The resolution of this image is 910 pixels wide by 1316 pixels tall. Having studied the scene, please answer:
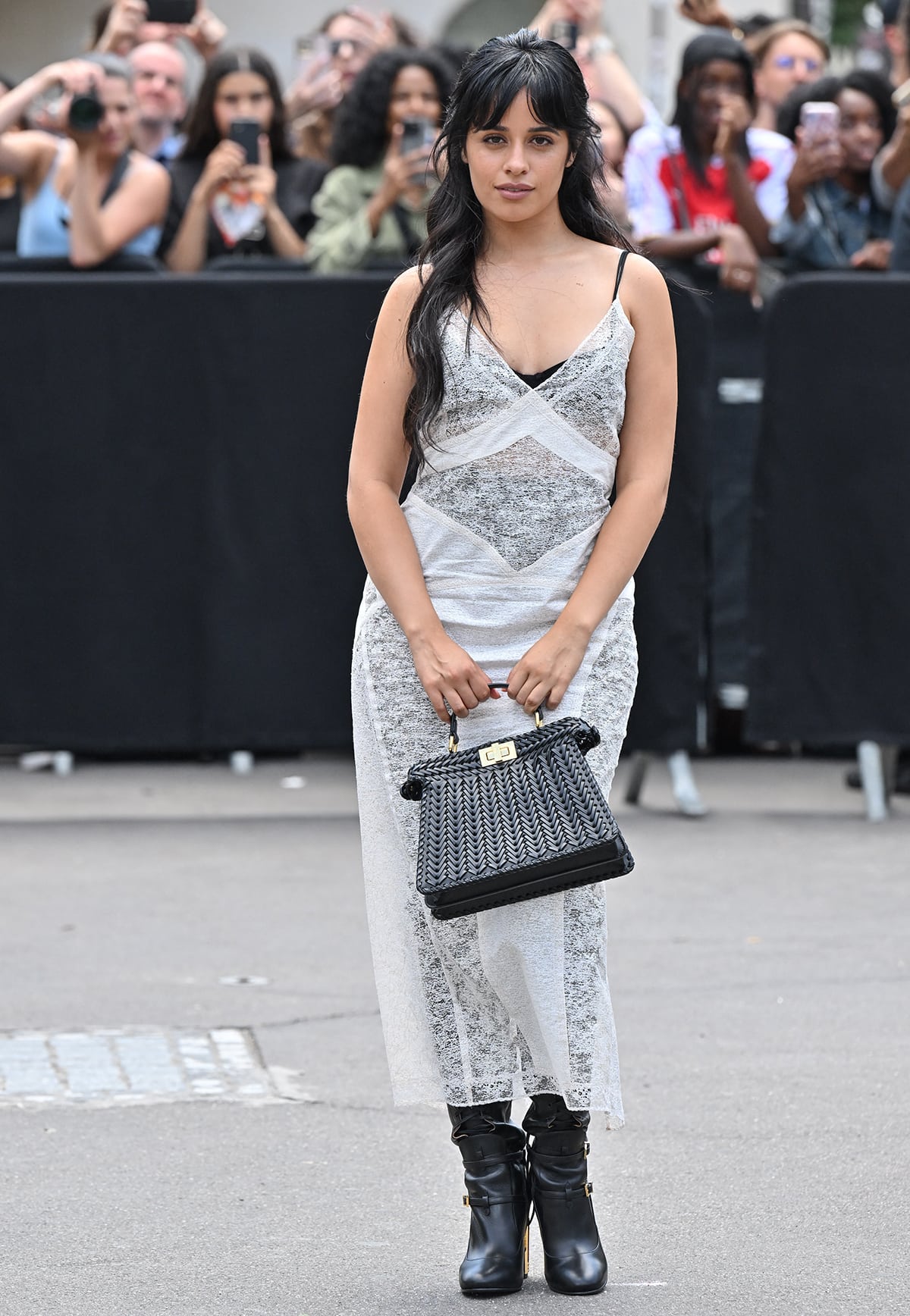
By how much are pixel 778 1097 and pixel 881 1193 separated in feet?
2.07

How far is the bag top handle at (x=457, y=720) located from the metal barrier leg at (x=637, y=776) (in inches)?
163

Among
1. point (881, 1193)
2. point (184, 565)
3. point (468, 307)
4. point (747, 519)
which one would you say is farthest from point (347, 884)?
point (468, 307)

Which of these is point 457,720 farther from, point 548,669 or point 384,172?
point 384,172

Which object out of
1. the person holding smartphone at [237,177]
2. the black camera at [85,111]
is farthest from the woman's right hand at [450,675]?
the person holding smartphone at [237,177]

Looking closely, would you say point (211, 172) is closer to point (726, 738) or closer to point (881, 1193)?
point (726, 738)

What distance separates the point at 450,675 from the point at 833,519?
424 centimetres

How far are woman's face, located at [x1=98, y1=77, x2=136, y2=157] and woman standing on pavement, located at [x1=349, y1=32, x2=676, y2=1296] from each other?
4957 mm

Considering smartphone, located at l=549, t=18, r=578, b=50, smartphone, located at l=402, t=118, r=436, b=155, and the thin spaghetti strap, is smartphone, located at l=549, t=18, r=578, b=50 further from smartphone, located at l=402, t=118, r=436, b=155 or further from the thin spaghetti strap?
the thin spaghetti strap

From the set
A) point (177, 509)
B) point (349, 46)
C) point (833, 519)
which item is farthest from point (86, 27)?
point (833, 519)

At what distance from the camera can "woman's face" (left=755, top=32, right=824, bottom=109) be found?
10484 mm

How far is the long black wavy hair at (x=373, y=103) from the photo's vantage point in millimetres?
8602

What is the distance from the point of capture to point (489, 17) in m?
29.8

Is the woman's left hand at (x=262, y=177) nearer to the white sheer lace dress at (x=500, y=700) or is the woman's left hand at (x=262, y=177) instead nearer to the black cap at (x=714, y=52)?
the black cap at (x=714, y=52)

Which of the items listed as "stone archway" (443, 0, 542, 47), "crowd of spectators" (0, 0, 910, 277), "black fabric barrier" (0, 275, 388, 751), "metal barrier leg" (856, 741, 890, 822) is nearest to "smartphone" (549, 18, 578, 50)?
"crowd of spectators" (0, 0, 910, 277)
